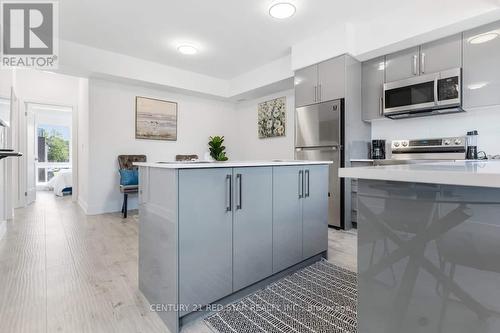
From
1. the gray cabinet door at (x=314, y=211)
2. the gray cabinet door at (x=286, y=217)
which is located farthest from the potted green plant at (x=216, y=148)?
the gray cabinet door at (x=286, y=217)

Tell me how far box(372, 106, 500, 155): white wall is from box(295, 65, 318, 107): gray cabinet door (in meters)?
0.99

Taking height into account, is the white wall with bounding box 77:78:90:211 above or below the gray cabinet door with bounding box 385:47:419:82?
below

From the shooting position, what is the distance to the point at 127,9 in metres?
2.82

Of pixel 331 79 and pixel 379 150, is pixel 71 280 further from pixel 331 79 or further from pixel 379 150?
pixel 379 150

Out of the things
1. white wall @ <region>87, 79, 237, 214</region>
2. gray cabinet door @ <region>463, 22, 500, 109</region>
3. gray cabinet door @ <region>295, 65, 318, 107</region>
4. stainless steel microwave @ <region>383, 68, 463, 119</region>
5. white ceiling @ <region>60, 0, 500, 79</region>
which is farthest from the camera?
white wall @ <region>87, 79, 237, 214</region>

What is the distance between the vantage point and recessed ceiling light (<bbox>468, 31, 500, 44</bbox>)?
2.40m

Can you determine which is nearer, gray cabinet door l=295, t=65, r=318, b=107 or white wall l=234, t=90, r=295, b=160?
gray cabinet door l=295, t=65, r=318, b=107

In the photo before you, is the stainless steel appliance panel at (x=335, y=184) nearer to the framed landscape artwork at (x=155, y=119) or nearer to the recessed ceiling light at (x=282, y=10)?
the recessed ceiling light at (x=282, y=10)

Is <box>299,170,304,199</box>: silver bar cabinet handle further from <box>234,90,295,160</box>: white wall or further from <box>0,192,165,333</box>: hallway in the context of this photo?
<box>234,90,295,160</box>: white wall

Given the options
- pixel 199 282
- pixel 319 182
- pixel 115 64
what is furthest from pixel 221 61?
pixel 199 282

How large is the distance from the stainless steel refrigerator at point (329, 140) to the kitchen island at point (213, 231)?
1444 mm

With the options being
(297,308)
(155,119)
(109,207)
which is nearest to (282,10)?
(297,308)

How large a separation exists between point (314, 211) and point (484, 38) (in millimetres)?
2428

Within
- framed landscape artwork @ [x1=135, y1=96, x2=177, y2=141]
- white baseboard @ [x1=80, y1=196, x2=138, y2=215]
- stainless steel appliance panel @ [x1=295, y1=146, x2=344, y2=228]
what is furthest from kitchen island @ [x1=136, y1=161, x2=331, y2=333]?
framed landscape artwork @ [x1=135, y1=96, x2=177, y2=141]
